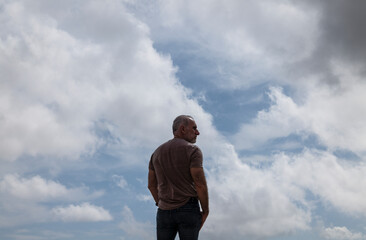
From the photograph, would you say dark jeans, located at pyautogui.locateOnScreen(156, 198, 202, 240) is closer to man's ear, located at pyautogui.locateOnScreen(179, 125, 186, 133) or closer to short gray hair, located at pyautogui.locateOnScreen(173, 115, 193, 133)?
man's ear, located at pyautogui.locateOnScreen(179, 125, 186, 133)

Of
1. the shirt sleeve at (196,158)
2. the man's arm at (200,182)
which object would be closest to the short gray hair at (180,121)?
the shirt sleeve at (196,158)

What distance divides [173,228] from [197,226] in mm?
476

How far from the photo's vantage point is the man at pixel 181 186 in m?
7.49

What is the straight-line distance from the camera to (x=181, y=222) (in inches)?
294

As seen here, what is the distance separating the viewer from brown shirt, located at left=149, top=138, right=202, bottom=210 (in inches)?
299

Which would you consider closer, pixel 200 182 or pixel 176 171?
pixel 200 182

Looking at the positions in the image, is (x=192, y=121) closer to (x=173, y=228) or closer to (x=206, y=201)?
(x=206, y=201)

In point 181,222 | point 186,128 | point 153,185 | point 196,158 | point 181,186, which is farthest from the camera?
point 153,185

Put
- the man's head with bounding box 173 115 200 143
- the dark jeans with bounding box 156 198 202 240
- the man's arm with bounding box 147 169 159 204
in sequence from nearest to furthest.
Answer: the dark jeans with bounding box 156 198 202 240, the man's head with bounding box 173 115 200 143, the man's arm with bounding box 147 169 159 204

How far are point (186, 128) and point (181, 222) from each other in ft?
5.84

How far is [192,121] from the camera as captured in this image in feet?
26.6

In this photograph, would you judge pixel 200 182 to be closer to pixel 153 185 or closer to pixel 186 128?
pixel 186 128

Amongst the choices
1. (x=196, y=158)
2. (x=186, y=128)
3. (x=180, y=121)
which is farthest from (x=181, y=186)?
(x=180, y=121)

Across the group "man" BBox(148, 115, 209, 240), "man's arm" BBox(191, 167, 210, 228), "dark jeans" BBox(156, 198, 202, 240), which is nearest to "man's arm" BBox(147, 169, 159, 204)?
"man" BBox(148, 115, 209, 240)
